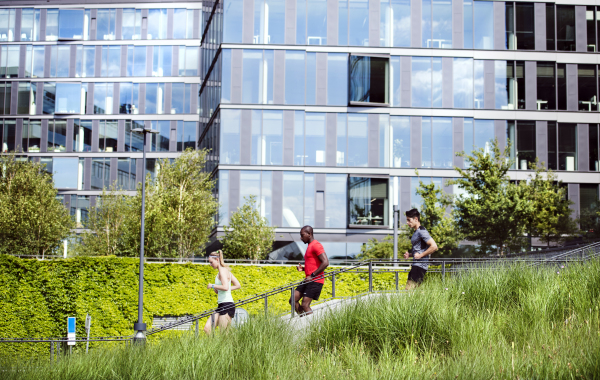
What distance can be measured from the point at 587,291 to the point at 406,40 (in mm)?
30172

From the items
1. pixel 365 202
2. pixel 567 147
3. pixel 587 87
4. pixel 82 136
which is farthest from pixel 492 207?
pixel 82 136

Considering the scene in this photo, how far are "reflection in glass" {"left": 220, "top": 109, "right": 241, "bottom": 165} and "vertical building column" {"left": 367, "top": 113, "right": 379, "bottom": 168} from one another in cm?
729

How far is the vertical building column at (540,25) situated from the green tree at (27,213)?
30029 millimetres

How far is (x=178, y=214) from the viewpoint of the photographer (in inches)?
1320

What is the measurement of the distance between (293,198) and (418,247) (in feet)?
81.6

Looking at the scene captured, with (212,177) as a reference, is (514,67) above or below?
above

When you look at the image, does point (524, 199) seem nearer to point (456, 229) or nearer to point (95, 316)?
point (456, 229)

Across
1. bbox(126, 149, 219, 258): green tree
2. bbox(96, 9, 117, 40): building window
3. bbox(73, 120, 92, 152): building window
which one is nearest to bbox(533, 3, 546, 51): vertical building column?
bbox(126, 149, 219, 258): green tree

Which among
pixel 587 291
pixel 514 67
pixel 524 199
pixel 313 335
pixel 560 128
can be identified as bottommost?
pixel 313 335

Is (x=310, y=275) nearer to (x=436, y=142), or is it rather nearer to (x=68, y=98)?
(x=436, y=142)

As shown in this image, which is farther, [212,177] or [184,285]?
[212,177]

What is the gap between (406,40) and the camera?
3875cm

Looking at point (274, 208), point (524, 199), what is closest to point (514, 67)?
point (524, 199)

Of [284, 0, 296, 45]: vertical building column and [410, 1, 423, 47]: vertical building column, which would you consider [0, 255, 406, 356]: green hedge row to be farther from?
[410, 1, 423, 47]: vertical building column
